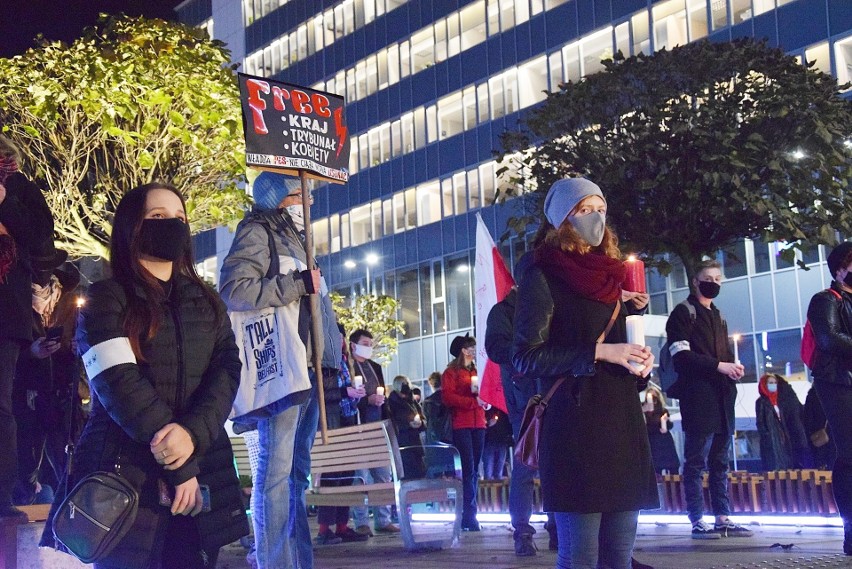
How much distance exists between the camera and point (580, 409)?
4230mm

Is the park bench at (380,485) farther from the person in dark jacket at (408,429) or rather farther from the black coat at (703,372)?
the person in dark jacket at (408,429)

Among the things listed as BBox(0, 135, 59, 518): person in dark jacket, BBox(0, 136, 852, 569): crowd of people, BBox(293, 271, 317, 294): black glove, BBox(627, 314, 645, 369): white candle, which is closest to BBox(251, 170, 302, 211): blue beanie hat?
BBox(0, 136, 852, 569): crowd of people

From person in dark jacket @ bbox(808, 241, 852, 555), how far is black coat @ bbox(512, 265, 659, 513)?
3.05m

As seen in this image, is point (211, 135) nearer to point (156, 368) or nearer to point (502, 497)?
point (502, 497)

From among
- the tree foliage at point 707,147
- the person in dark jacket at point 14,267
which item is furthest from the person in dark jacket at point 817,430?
the person in dark jacket at point 14,267

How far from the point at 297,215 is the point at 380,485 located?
11.5 ft

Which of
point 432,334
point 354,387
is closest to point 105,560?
point 354,387

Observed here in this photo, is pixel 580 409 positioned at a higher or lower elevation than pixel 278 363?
lower

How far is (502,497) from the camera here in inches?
550

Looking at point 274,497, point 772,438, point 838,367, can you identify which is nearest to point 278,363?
point 274,497

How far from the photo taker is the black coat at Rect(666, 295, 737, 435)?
353 inches

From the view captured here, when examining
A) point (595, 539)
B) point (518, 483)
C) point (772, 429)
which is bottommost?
point (595, 539)

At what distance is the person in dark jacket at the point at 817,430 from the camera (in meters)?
9.64

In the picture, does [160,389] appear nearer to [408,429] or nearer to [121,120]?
[121,120]
